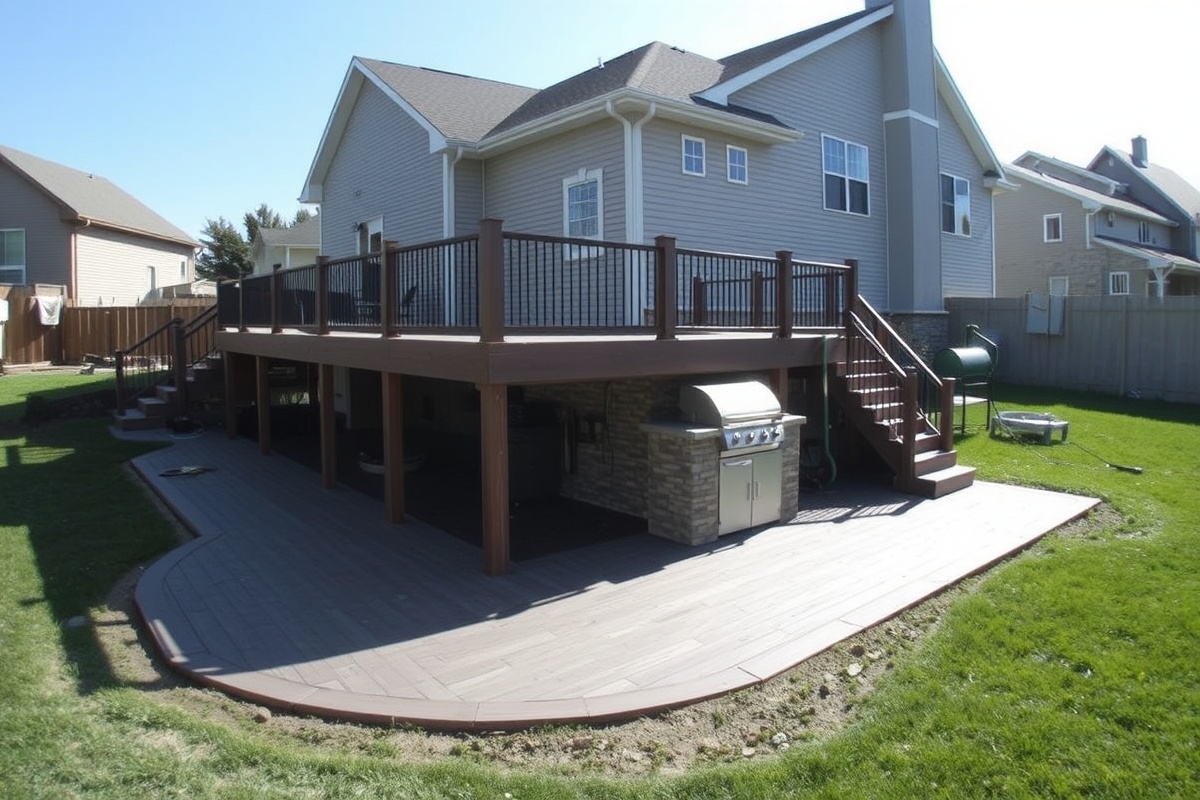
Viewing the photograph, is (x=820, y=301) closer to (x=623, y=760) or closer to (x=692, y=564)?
(x=692, y=564)

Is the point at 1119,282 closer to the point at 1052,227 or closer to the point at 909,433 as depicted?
the point at 1052,227

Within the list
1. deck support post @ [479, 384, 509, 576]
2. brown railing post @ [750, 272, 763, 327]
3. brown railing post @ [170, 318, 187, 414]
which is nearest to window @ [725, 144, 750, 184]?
brown railing post @ [750, 272, 763, 327]

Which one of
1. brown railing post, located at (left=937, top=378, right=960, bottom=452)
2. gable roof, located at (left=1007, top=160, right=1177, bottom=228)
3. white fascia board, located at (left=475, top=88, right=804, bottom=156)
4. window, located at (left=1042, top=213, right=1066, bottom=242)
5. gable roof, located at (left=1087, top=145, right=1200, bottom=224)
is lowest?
brown railing post, located at (left=937, top=378, right=960, bottom=452)

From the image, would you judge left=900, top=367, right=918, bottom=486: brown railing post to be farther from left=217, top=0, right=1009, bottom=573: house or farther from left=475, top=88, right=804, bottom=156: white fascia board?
left=475, top=88, right=804, bottom=156: white fascia board

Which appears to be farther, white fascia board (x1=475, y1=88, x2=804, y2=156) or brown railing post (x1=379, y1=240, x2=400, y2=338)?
white fascia board (x1=475, y1=88, x2=804, y2=156)

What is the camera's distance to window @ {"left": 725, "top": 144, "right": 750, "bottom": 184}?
12.8m

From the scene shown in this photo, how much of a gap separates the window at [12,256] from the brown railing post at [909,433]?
27752mm

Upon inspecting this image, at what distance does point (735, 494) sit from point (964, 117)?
14615mm

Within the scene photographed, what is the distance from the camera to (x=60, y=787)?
3523mm

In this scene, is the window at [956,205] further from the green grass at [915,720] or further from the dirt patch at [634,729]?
the dirt patch at [634,729]

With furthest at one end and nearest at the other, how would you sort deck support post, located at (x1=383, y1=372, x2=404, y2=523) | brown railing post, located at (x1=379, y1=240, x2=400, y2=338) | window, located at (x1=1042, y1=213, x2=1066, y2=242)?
window, located at (x1=1042, y1=213, x2=1066, y2=242) → deck support post, located at (x1=383, y1=372, x2=404, y2=523) → brown railing post, located at (x1=379, y1=240, x2=400, y2=338)

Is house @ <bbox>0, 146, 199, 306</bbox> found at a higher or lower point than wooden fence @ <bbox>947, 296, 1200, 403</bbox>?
higher

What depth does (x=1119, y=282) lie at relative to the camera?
1091 inches

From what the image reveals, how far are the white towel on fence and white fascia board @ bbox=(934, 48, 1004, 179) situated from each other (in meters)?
23.3
